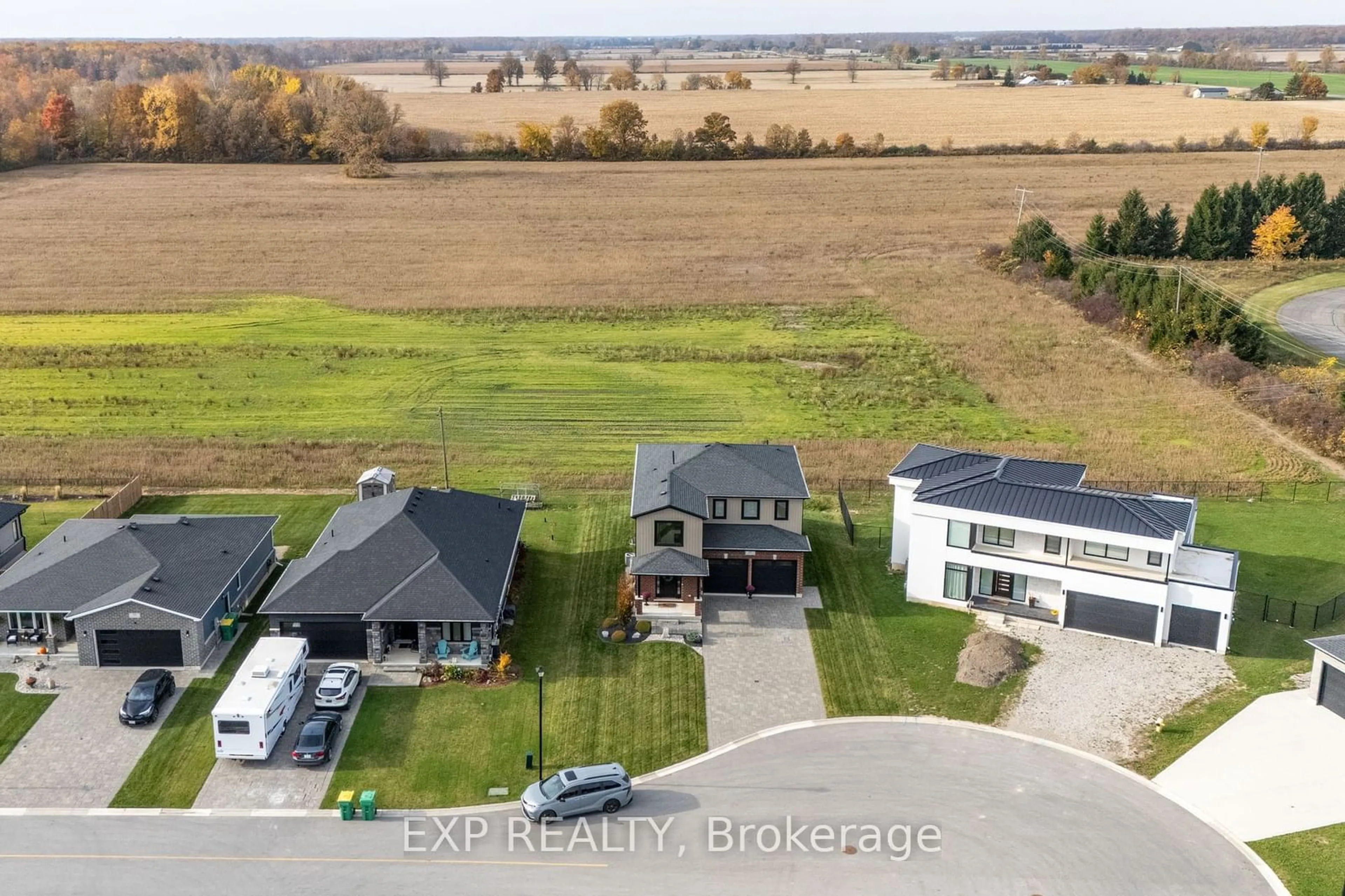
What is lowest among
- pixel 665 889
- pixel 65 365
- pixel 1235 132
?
pixel 665 889

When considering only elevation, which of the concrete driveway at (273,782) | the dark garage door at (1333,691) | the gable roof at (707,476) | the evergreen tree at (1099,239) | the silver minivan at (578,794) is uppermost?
the evergreen tree at (1099,239)

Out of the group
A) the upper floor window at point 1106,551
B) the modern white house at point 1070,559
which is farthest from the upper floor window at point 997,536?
the upper floor window at point 1106,551

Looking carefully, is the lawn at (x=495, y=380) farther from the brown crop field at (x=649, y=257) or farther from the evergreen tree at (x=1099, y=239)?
the evergreen tree at (x=1099, y=239)

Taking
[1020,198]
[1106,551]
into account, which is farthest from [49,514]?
[1020,198]

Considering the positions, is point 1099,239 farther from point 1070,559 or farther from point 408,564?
point 408,564

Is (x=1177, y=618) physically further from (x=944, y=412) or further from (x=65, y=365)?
(x=65, y=365)

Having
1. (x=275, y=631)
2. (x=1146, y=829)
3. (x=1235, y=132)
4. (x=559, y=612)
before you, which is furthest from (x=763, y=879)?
(x=1235, y=132)

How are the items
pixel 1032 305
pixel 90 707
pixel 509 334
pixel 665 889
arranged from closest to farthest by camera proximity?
pixel 665 889 → pixel 90 707 → pixel 509 334 → pixel 1032 305

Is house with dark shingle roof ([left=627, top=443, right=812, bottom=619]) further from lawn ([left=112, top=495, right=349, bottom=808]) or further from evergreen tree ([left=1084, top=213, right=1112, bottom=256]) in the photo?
evergreen tree ([left=1084, top=213, right=1112, bottom=256])
